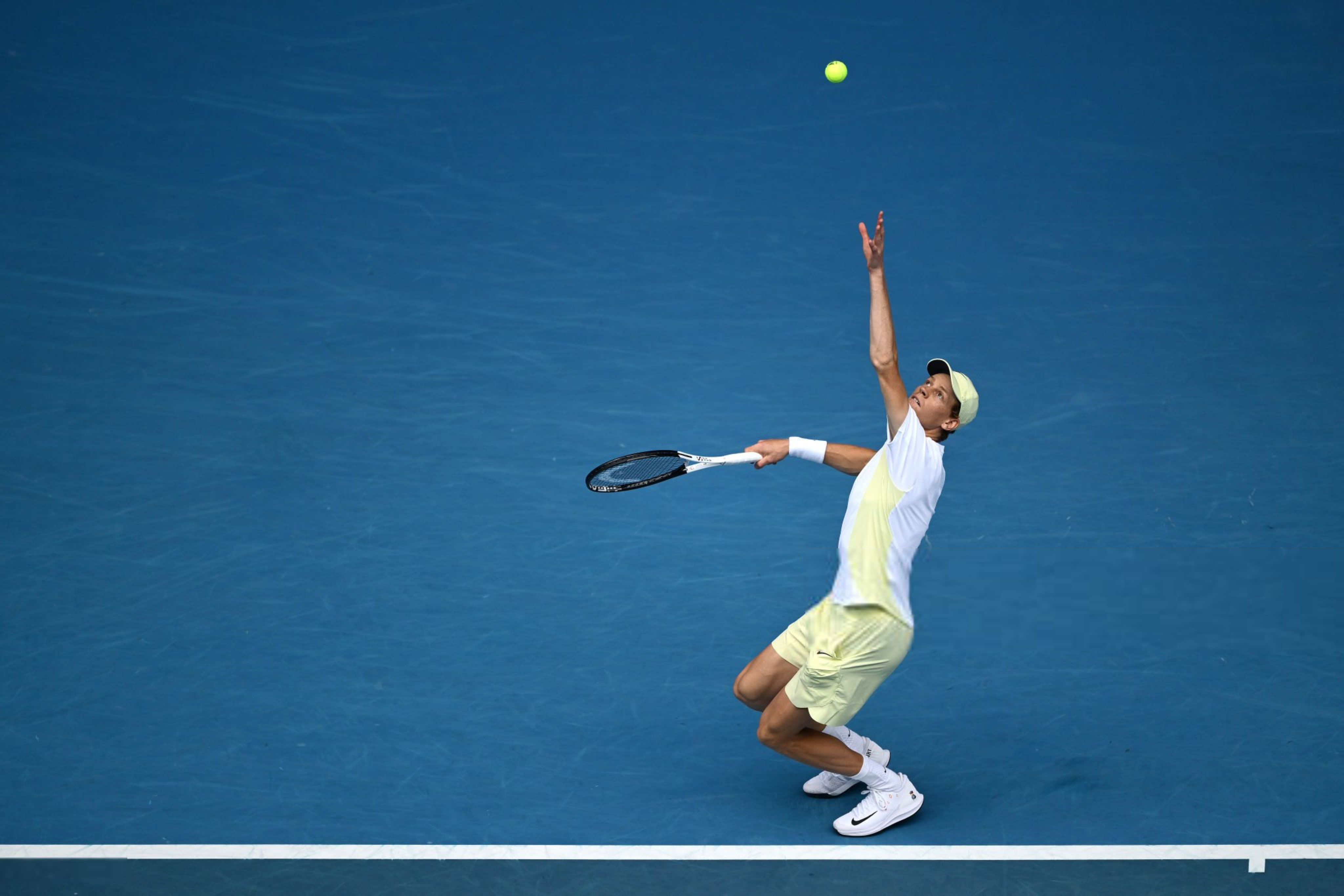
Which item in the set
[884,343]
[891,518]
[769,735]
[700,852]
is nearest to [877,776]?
[769,735]

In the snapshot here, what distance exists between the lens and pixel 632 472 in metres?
5.24

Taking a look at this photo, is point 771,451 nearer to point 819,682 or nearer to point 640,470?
point 640,470

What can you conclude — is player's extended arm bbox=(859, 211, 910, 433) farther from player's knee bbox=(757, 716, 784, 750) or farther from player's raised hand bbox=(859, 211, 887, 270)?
player's knee bbox=(757, 716, 784, 750)

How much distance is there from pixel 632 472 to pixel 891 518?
3.52 ft

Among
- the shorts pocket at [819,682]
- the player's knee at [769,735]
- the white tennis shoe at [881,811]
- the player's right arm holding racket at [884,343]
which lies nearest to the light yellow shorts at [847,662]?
the shorts pocket at [819,682]

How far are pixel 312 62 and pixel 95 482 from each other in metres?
2.90

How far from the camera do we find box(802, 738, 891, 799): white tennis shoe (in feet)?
17.2

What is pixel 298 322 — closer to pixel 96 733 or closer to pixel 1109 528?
pixel 96 733

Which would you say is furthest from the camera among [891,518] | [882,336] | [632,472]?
[632,472]

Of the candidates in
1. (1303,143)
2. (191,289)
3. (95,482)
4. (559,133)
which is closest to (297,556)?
(95,482)

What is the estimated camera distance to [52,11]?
319 inches

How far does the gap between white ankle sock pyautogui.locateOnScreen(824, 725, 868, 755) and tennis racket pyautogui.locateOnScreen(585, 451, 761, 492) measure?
1.10 m

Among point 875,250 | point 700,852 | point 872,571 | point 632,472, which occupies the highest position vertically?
point 875,250

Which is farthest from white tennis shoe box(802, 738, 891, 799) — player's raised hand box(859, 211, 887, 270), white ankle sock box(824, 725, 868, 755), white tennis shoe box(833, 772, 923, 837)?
player's raised hand box(859, 211, 887, 270)
